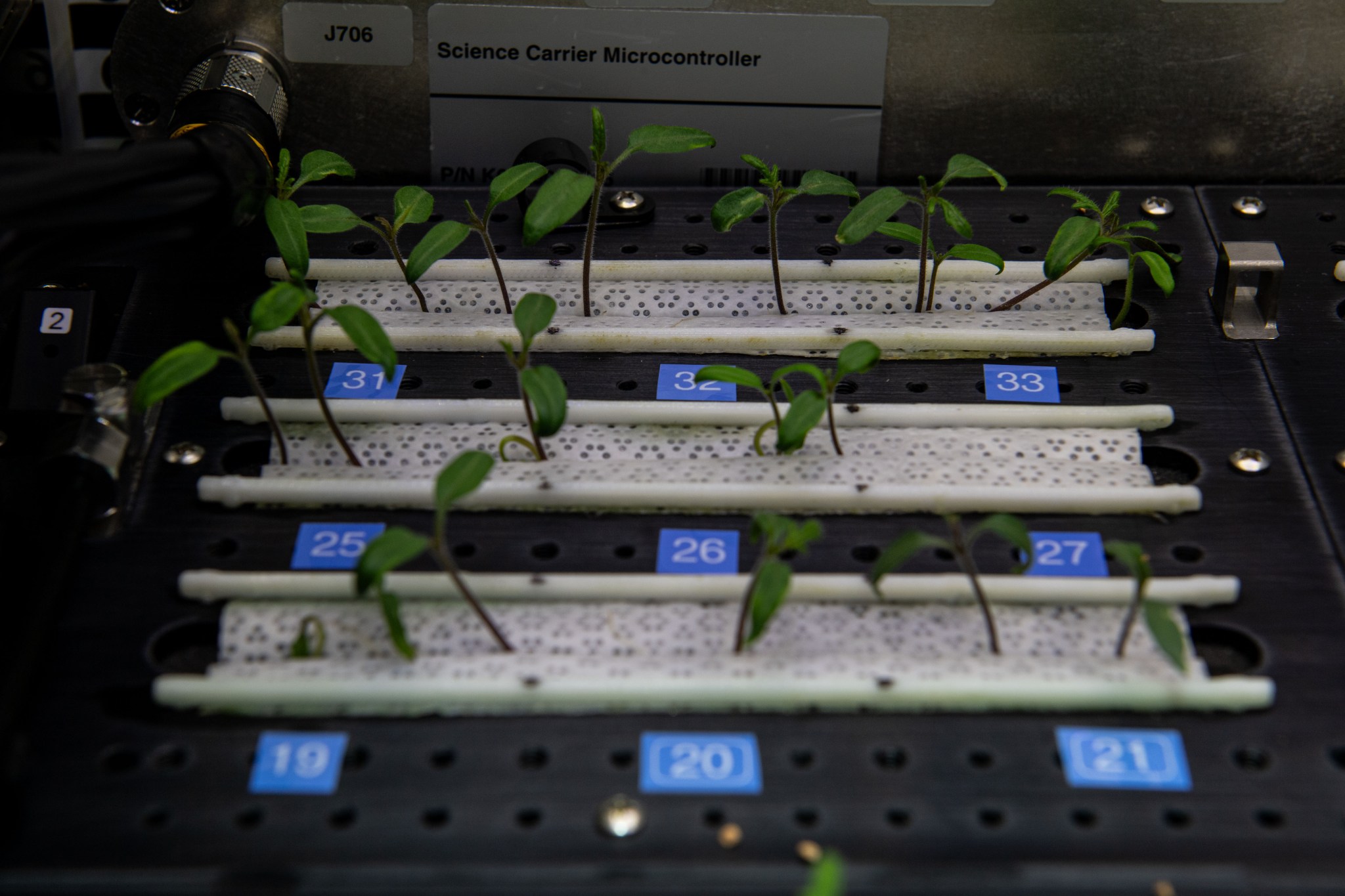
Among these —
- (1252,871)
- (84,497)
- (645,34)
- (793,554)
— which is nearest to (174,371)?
(84,497)

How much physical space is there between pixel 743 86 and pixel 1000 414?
1.83 feet

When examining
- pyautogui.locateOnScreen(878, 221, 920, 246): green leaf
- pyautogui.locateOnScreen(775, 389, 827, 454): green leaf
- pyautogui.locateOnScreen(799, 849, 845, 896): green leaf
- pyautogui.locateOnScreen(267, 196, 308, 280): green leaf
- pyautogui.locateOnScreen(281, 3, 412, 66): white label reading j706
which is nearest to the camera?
pyautogui.locateOnScreen(799, 849, 845, 896): green leaf

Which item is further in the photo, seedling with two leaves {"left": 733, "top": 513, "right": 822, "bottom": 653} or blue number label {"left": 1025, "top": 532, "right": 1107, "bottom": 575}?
blue number label {"left": 1025, "top": 532, "right": 1107, "bottom": 575}

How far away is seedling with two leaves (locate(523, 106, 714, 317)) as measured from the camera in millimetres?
1332

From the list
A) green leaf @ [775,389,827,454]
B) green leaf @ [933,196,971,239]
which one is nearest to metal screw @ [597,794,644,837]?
green leaf @ [775,389,827,454]

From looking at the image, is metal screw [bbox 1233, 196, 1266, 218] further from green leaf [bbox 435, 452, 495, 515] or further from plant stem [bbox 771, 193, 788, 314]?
green leaf [bbox 435, 452, 495, 515]

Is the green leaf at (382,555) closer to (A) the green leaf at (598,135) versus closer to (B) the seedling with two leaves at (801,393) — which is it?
(B) the seedling with two leaves at (801,393)

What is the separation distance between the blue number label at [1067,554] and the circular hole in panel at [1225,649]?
0.33ft

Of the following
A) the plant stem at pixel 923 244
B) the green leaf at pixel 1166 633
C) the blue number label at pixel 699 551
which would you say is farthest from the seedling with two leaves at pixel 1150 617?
the plant stem at pixel 923 244

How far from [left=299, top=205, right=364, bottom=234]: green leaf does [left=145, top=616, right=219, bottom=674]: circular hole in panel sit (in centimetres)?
45

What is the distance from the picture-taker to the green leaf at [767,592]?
1.09 metres

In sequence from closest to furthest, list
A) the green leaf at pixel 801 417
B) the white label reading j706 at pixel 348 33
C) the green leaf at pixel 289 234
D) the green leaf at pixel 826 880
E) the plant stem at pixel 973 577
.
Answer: the green leaf at pixel 826 880 < the plant stem at pixel 973 577 < the green leaf at pixel 801 417 < the green leaf at pixel 289 234 < the white label reading j706 at pixel 348 33

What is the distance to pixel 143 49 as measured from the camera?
1636 mm

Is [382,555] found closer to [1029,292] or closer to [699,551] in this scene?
[699,551]
